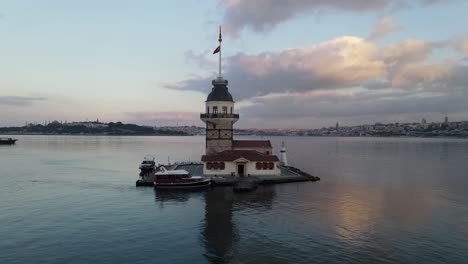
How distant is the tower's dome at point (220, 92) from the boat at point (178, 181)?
1606 cm

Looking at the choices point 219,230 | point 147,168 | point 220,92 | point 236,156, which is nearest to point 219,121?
point 220,92

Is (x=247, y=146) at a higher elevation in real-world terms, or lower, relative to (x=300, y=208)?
higher

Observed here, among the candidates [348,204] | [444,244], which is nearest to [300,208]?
[348,204]

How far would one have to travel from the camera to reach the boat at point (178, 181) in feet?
139

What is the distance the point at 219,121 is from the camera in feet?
180

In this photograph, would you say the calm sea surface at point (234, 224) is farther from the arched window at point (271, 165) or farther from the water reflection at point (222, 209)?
the arched window at point (271, 165)

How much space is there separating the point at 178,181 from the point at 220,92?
18.3 meters

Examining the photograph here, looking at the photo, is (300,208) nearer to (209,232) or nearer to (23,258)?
(209,232)

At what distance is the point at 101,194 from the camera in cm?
4084

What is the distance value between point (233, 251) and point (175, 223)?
25.4 feet

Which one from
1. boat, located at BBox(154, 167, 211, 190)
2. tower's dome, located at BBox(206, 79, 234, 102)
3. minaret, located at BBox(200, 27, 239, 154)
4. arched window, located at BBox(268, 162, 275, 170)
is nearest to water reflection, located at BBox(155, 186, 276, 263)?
boat, located at BBox(154, 167, 211, 190)

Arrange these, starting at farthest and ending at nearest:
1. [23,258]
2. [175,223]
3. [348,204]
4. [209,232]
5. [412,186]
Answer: [412,186] → [348,204] → [175,223] → [209,232] → [23,258]

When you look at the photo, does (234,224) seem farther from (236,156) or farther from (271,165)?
(271,165)

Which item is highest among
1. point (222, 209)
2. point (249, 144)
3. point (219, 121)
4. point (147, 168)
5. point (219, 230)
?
point (219, 121)
